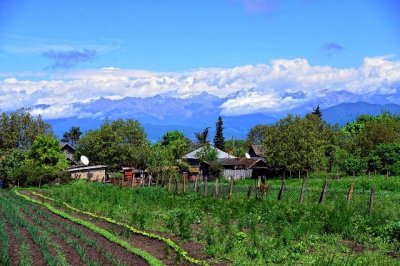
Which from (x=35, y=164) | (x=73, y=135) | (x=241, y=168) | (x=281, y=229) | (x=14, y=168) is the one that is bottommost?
(x=281, y=229)

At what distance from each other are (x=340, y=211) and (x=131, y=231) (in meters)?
6.75

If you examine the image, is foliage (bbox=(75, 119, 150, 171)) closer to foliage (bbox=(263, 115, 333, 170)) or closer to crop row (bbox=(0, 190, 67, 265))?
foliage (bbox=(263, 115, 333, 170))

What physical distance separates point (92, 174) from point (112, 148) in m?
7.66

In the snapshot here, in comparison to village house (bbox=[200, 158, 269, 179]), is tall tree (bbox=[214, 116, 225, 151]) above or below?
above

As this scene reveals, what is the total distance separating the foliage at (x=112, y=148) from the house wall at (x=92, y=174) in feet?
20.2

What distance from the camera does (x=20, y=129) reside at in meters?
66.5

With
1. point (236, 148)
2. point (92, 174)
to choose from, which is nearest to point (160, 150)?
point (92, 174)

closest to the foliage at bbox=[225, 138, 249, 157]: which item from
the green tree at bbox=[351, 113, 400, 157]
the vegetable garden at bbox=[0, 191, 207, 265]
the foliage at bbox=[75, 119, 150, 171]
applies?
the foliage at bbox=[75, 119, 150, 171]

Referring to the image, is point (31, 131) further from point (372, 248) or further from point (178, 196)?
point (372, 248)

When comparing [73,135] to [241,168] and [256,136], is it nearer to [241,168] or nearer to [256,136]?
[256,136]

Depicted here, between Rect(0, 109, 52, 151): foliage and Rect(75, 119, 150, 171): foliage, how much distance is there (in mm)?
6625

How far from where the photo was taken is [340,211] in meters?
17.1

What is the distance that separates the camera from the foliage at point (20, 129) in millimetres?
65188

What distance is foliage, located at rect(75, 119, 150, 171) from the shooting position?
61750 mm
